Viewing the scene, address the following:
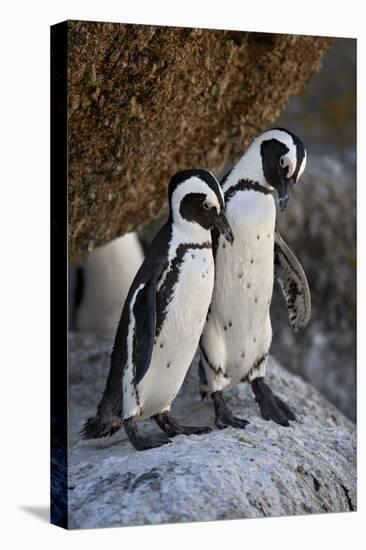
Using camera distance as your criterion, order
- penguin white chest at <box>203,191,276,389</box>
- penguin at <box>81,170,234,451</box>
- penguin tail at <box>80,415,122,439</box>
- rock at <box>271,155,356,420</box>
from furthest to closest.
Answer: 1. rock at <box>271,155,356,420</box>
2. penguin white chest at <box>203,191,276,389</box>
3. penguin tail at <box>80,415,122,439</box>
4. penguin at <box>81,170,234,451</box>

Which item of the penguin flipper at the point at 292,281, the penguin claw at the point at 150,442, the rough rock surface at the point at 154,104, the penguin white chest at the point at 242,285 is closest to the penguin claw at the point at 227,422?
the penguin white chest at the point at 242,285

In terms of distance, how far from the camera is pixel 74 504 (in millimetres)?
3709

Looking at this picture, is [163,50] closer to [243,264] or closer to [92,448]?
[243,264]

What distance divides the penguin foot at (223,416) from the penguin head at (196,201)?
60 cm

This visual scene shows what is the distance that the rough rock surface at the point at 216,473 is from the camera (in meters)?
3.69

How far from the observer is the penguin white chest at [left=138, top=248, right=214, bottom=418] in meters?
3.84

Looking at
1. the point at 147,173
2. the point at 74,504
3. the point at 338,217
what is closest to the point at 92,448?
the point at 74,504

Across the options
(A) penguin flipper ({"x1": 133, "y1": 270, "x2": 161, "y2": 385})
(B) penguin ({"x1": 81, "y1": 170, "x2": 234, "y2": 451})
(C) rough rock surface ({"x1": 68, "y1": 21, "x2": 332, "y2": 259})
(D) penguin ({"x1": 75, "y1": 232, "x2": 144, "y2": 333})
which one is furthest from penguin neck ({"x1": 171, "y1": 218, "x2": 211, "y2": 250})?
(D) penguin ({"x1": 75, "y1": 232, "x2": 144, "y2": 333})

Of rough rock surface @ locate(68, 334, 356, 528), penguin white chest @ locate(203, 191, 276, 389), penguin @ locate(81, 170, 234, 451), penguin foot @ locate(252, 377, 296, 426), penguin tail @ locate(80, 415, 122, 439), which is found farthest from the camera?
penguin foot @ locate(252, 377, 296, 426)

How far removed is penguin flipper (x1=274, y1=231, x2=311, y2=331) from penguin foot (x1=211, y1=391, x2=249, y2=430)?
492 mm

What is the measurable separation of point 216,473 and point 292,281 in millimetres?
914

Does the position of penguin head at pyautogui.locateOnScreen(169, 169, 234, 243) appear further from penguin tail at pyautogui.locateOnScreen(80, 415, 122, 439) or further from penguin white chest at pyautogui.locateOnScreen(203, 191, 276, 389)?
penguin tail at pyautogui.locateOnScreen(80, 415, 122, 439)

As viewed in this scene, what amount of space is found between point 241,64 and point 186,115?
0.31 m

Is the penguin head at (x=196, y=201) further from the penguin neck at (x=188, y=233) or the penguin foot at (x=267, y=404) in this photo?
the penguin foot at (x=267, y=404)
